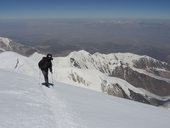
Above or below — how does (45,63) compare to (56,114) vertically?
above

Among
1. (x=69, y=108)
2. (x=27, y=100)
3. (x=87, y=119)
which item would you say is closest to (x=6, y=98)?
(x=27, y=100)

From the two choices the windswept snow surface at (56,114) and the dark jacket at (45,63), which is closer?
the windswept snow surface at (56,114)

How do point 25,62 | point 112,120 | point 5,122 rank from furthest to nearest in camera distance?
point 25,62, point 112,120, point 5,122

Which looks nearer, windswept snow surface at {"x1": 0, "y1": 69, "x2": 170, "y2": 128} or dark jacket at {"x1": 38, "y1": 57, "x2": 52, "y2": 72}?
windswept snow surface at {"x1": 0, "y1": 69, "x2": 170, "y2": 128}

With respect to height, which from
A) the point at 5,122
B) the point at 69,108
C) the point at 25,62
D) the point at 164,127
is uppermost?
the point at 5,122

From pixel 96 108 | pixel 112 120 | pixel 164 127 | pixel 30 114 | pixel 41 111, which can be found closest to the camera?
pixel 30 114

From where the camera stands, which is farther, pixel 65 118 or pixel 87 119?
pixel 87 119

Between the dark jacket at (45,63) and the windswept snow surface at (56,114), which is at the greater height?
the dark jacket at (45,63)

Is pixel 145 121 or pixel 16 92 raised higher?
pixel 16 92

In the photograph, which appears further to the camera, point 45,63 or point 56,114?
point 45,63

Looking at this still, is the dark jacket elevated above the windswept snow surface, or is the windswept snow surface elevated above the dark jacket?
the dark jacket

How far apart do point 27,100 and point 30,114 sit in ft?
12.7

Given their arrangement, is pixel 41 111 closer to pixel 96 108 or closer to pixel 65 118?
pixel 65 118

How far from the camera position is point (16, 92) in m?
23.4
